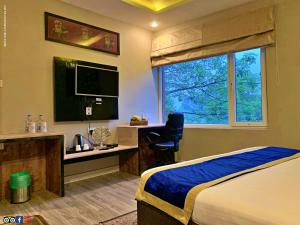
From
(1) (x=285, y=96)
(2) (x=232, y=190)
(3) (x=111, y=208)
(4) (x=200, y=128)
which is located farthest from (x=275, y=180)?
(4) (x=200, y=128)

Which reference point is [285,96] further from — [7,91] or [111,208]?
[7,91]

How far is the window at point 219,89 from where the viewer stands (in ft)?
11.8

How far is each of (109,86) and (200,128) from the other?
5.74 feet

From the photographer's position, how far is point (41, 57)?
3.21 m

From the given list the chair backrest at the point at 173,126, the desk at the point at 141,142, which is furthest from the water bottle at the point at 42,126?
the chair backrest at the point at 173,126

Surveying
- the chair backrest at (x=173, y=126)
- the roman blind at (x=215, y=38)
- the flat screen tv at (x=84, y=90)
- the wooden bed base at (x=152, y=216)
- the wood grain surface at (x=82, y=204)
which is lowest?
the wood grain surface at (x=82, y=204)

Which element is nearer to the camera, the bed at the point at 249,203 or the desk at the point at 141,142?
the bed at the point at 249,203

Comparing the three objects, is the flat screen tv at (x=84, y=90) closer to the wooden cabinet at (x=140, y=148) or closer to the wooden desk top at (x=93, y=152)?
the wooden cabinet at (x=140, y=148)

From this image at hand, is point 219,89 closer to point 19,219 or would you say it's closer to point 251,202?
point 251,202

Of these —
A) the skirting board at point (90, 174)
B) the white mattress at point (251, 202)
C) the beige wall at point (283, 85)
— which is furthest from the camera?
the skirting board at point (90, 174)

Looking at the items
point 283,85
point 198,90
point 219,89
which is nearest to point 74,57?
point 198,90

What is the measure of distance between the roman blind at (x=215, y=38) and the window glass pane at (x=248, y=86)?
0.24m

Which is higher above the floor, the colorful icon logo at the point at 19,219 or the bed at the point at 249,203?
the bed at the point at 249,203

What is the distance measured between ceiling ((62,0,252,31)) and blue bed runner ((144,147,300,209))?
101 inches
